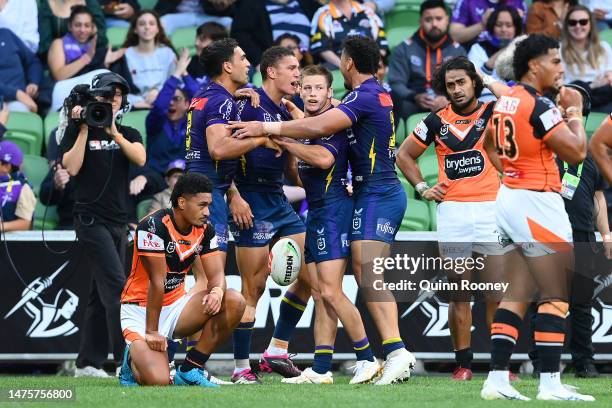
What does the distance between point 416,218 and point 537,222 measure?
4750 mm

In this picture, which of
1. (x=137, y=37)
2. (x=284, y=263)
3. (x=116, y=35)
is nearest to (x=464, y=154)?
(x=284, y=263)

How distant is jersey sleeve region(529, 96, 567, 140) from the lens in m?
7.57

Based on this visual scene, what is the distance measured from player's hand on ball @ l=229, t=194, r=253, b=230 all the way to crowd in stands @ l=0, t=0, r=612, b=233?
3.83m

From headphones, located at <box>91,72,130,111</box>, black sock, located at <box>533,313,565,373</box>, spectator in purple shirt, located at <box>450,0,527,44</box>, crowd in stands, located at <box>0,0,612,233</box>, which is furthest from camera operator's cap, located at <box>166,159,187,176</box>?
black sock, located at <box>533,313,565,373</box>

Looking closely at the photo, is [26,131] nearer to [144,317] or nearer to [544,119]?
[144,317]

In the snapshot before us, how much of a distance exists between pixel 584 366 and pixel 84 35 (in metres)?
7.32

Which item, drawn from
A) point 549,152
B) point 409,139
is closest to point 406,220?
point 409,139

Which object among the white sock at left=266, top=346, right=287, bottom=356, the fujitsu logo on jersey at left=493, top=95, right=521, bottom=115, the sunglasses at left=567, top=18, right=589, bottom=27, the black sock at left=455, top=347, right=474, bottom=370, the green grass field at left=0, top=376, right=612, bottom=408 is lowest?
the black sock at left=455, top=347, right=474, bottom=370

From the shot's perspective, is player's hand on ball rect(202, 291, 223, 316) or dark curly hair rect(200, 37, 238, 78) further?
dark curly hair rect(200, 37, 238, 78)

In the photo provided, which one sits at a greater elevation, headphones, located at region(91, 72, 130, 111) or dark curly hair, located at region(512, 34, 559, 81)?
dark curly hair, located at region(512, 34, 559, 81)

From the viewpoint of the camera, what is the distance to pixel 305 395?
26.7 ft

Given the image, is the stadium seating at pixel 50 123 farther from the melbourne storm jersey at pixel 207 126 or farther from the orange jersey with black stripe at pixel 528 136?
the orange jersey with black stripe at pixel 528 136

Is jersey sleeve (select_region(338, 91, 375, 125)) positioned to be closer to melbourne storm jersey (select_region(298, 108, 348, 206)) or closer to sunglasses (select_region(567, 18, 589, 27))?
melbourne storm jersey (select_region(298, 108, 348, 206))

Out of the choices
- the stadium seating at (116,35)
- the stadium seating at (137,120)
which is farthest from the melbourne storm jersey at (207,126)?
the stadium seating at (116,35)
